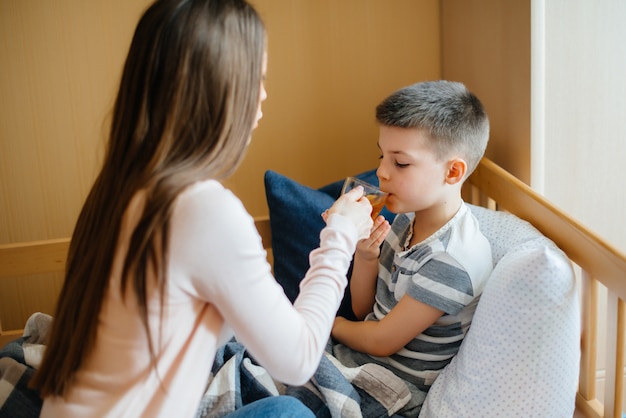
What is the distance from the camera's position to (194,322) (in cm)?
99

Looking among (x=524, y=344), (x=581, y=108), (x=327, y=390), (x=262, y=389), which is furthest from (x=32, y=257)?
(x=581, y=108)

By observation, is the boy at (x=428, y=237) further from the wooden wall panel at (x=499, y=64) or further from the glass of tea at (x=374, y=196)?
the wooden wall panel at (x=499, y=64)

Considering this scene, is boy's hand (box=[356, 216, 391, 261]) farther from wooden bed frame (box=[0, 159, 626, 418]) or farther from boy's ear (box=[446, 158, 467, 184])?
wooden bed frame (box=[0, 159, 626, 418])

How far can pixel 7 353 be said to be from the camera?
138 centimetres

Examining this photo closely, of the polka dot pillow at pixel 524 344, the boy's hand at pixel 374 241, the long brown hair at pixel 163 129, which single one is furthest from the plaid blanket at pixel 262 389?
the long brown hair at pixel 163 129

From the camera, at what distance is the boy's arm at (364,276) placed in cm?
148

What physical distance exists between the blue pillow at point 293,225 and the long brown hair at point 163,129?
2.15ft

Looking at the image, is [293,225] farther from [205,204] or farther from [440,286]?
[205,204]

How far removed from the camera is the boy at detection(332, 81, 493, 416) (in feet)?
4.37

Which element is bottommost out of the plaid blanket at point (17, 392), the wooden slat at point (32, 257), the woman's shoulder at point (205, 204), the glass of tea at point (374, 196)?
the plaid blanket at point (17, 392)

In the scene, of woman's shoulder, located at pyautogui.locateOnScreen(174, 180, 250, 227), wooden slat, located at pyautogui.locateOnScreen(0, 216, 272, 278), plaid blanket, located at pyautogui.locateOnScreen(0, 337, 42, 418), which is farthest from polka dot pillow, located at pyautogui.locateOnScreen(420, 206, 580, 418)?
wooden slat, located at pyautogui.locateOnScreen(0, 216, 272, 278)

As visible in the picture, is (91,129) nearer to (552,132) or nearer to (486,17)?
(486,17)

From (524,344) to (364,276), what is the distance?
1.38 feet

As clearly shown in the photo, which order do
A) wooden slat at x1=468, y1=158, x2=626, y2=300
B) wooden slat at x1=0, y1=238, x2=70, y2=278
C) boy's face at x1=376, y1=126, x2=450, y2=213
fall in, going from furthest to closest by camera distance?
wooden slat at x1=0, y1=238, x2=70, y2=278, boy's face at x1=376, y1=126, x2=450, y2=213, wooden slat at x1=468, y1=158, x2=626, y2=300
